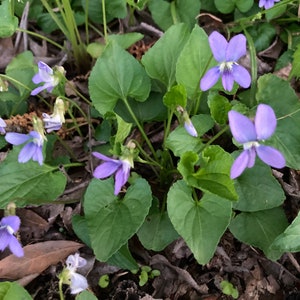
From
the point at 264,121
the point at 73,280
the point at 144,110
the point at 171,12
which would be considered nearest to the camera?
the point at 264,121

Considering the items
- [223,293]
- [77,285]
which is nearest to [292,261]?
[223,293]

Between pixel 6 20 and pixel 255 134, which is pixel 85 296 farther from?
pixel 6 20

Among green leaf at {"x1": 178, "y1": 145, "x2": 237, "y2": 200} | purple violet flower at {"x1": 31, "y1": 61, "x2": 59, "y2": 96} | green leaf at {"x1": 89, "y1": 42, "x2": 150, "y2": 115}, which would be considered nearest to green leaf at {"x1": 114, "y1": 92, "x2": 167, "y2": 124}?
green leaf at {"x1": 89, "y1": 42, "x2": 150, "y2": 115}

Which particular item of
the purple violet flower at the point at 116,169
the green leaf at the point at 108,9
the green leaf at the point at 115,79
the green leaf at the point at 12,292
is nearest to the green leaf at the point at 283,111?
the green leaf at the point at 115,79

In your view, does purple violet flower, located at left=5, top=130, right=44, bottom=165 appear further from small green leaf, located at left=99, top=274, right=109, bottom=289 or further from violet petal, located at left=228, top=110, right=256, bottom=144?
violet petal, located at left=228, top=110, right=256, bottom=144

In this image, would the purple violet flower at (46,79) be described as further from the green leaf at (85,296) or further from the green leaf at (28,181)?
the green leaf at (85,296)

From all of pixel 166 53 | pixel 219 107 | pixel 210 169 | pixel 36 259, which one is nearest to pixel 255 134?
pixel 210 169
